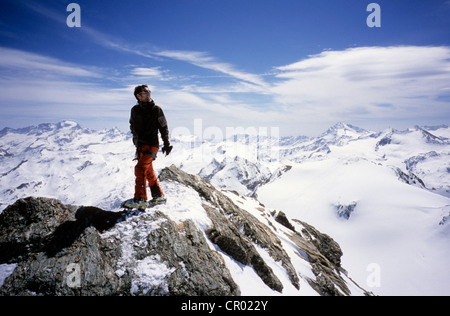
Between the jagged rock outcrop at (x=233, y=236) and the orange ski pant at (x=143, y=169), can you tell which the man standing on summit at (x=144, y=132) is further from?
the jagged rock outcrop at (x=233, y=236)

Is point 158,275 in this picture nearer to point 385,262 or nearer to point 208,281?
point 208,281

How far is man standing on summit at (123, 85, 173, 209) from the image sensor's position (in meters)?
10.1

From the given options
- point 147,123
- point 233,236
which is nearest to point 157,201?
point 147,123

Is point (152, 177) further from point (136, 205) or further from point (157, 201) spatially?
point (136, 205)

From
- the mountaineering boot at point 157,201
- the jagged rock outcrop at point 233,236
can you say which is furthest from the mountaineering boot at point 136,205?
the jagged rock outcrop at point 233,236

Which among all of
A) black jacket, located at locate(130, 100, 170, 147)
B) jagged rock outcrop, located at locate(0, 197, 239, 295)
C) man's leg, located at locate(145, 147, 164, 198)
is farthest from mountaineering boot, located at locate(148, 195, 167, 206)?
black jacket, located at locate(130, 100, 170, 147)

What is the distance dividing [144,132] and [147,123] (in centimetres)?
47

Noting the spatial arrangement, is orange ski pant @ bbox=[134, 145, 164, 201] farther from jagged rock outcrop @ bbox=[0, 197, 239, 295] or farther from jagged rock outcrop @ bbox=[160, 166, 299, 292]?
jagged rock outcrop @ bbox=[160, 166, 299, 292]

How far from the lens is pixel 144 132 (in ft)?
34.4

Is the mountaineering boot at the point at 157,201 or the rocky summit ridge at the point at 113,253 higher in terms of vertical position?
the mountaineering boot at the point at 157,201

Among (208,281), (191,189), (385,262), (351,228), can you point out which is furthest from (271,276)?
(351,228)

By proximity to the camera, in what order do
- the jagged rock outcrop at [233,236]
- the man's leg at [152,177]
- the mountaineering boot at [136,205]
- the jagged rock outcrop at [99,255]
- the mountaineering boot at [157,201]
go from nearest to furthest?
the jagged rock outcrop at [99,255] → the man's leg at [152,177] → the mountaineering boot at [136,205] → the mountaineering boot at [157,201] → the jagged rock outcrop at [233,236]

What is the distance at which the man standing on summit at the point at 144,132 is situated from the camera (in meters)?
10.1
